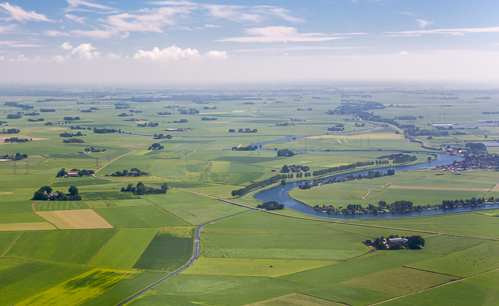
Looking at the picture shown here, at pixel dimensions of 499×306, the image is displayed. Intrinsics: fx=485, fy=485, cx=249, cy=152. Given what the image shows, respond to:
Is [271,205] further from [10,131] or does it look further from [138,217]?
[10,131]

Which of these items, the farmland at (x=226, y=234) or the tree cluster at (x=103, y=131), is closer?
the farmland at (x=226, y=234)

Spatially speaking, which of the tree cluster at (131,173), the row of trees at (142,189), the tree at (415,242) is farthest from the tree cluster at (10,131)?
the tree at (415,242)

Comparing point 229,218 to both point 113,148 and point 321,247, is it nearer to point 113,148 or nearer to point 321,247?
point 321,247

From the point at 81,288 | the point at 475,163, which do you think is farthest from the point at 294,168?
the point at 81,288

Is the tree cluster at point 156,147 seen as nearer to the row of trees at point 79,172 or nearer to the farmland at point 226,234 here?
the farmland at point 226,234

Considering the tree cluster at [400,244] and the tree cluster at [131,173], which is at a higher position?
the tree cluster at [131,173]

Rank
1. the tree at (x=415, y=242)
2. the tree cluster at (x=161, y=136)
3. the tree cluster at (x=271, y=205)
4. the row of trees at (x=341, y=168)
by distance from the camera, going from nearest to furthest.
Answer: the tree at (x=415, y=242) → the tree cluster at (x=271, y=205) → the row of trees at (x=341, y=168) → the tree cluster at (x=161, y=136)

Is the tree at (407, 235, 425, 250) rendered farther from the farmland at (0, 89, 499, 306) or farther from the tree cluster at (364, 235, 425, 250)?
the farmland at (0, 89, 499, 306)

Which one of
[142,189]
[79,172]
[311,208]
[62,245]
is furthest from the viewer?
[79,172]
